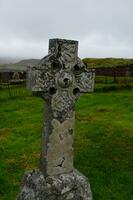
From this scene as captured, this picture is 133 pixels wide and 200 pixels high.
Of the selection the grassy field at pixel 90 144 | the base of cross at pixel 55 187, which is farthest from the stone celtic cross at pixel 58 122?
the grassy field at pixel 90 144

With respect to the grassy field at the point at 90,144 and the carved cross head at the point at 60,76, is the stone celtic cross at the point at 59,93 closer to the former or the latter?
the carved cross head at the point at 60,76

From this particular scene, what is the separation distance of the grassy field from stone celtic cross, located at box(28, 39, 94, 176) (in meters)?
3.20

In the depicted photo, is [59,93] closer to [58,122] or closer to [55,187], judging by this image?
[58,122]

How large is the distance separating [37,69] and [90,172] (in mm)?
5691

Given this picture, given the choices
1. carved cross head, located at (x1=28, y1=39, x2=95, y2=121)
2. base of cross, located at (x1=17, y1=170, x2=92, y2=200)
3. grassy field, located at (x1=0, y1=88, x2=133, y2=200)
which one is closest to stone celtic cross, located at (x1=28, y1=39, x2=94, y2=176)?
carved cross head, located at (x1=28, y1=39, x2=95, y2=121)

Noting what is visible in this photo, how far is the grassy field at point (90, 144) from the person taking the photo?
10898mm

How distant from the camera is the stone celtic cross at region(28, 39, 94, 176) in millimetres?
6867

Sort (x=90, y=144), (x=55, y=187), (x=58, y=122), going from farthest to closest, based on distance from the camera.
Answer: (x=90, y=144)
(x=58, y=122)
(x=55, y=187)

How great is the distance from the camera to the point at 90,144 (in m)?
15.2

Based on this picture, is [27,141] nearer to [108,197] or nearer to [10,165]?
[10,165]

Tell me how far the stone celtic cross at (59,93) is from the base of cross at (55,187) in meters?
0.14

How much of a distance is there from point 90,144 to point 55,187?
8.35 metres

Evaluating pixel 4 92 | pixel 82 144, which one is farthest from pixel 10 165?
pixel 4 92

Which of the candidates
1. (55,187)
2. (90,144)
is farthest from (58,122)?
(90,144)
